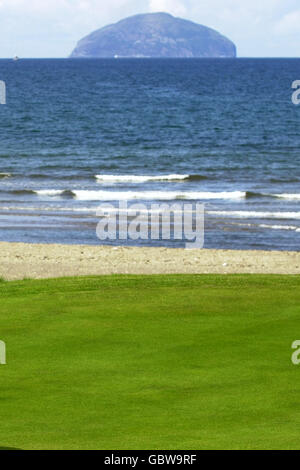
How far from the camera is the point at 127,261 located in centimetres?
2419

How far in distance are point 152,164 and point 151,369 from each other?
36934 mm

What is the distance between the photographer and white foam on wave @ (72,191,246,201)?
119 feet

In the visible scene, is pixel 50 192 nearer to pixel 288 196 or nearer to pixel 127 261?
pixel 288 196

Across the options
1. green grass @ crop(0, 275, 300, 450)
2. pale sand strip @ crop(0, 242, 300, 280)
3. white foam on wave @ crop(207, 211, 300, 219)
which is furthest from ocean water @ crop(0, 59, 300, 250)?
green grass @ crop(0, 275, 300, 450)

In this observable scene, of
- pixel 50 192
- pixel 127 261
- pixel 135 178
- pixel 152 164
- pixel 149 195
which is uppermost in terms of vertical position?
pixel 152 164

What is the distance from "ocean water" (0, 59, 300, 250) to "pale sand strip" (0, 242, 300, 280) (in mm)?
1985

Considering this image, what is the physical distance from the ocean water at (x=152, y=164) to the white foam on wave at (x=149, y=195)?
4 centimetres

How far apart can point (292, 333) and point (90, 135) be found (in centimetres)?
5093

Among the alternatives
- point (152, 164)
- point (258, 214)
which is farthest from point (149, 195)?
point (152, 164)

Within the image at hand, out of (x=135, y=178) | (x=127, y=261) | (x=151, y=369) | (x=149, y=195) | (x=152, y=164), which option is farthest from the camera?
(x=152, y=164)

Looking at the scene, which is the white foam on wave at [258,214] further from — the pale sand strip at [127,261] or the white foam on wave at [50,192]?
the white foam on wave at [50,192]

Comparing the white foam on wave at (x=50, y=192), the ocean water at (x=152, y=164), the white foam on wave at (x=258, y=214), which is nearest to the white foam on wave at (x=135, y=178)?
the ocean water at (x=152, y=164)

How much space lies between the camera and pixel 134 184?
39.9m

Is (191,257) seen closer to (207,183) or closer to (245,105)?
(207,183)
